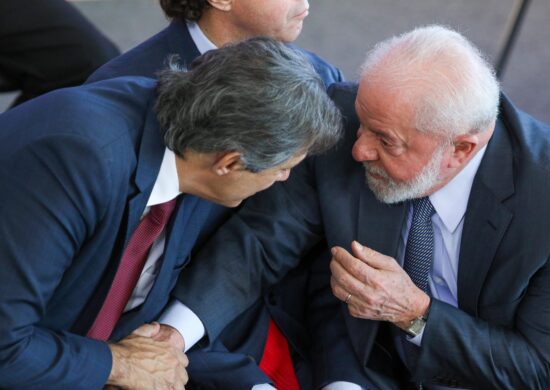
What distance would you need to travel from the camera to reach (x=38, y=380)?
151cm

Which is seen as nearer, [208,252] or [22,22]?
[208,252]

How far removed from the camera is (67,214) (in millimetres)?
1387

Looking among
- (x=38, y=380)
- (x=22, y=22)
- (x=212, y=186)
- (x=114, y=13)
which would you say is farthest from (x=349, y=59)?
(x=38, y=380)

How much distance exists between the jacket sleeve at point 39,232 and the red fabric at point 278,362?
64 cm

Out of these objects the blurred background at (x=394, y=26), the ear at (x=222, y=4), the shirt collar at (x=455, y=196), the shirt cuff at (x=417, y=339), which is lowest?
the blurred background at (x=394, y=26)

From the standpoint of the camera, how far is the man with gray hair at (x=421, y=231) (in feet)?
5.42

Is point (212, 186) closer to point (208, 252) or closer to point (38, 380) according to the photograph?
point (208, 252)

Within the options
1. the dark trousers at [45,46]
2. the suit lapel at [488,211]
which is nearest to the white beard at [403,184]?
the suit lapel at [488,211]

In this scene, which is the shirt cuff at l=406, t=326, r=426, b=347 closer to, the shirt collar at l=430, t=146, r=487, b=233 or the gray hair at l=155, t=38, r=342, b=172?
the shirt collar at l=430, t=146, r=487, b=233

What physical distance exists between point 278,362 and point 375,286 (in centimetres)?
44

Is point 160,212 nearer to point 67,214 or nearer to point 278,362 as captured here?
point 67,214

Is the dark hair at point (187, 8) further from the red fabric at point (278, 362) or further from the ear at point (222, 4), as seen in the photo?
the red fabric at point (278, 362)

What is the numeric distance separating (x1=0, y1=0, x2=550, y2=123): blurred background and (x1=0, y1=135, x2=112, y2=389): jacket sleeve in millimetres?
2760

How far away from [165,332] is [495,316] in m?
0.82
